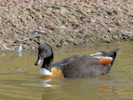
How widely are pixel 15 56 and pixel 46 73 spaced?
1988 mm

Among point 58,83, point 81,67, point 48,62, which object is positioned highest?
point 48,62

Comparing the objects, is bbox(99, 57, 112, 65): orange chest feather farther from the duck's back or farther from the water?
the water

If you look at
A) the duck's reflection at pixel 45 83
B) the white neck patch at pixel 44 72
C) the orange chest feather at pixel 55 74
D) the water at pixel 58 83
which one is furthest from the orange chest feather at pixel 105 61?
the duck's reflection at pixel 45 83

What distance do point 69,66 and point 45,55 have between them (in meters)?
0.57

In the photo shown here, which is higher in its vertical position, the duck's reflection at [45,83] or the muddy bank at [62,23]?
the muddy bank at [62,23]

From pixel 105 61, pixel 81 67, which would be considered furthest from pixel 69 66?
pixel 105 61

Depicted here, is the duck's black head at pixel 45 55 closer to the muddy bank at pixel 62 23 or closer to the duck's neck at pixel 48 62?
the duck's neck at pixel 48 62

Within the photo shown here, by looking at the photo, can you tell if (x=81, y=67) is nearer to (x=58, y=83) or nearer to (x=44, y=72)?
(x=44, y=72)

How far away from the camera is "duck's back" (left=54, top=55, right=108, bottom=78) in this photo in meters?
12.1

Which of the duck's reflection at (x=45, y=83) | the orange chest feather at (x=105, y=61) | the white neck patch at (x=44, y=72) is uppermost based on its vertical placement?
the orange chest feather at (x=105, y=61)

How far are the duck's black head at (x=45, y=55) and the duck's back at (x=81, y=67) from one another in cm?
17

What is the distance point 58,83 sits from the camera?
37.9ft

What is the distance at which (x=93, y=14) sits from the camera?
55.5 feet

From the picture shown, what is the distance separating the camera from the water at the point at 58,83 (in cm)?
1028
